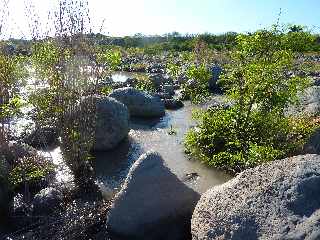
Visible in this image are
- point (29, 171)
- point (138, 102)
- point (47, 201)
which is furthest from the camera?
point (138, 102)

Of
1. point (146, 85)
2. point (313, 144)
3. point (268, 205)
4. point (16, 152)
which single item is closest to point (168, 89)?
point (146, 85)

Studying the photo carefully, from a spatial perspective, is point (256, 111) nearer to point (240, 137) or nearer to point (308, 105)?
point (240, 137)

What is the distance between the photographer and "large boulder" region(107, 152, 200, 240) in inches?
301

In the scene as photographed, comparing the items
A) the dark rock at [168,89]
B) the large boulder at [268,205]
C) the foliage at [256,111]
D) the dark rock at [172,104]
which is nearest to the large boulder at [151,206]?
the large boulder at [268,205]

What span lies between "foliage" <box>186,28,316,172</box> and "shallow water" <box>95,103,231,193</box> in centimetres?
42

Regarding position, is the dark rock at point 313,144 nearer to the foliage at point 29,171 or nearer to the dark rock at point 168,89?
the foliage at point 29,171

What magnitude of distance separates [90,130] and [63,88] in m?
1.07

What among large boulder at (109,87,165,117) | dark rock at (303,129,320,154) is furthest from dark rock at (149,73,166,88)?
dark rock at (303,129,320,154)

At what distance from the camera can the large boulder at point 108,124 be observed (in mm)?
12945

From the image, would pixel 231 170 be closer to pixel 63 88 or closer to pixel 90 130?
pixel 90 130

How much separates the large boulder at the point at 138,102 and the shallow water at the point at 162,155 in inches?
16.9

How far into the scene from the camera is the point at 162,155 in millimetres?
12773

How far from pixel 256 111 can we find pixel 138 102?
6.15 m

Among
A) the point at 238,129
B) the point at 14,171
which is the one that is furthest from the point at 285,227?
the point at 238,129
